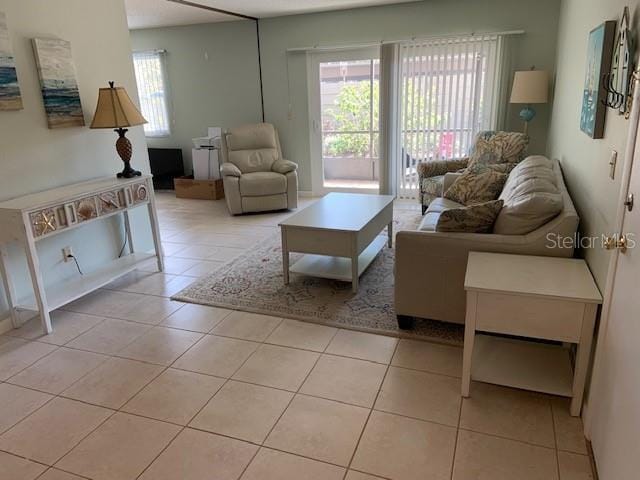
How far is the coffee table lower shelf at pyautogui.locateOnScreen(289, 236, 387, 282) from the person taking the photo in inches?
132

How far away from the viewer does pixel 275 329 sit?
2.82 metres

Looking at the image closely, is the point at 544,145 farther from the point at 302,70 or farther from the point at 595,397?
the point at 595,397

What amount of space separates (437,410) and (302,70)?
4996 mm

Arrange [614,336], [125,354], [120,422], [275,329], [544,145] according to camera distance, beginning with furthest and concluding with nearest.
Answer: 1. [544,145]
2. [275,329]
3. [125,354]
4. [120,422]
5. [614,336]

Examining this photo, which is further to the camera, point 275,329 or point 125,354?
point 275,329

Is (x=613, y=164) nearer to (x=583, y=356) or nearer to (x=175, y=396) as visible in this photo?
(x=583, y=356)

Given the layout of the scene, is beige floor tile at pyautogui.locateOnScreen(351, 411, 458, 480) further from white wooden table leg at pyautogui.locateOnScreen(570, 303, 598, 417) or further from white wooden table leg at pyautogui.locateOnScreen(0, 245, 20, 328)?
white wooden table leg at pyautogui.locateOnScreen(0, 245, 20, 328)

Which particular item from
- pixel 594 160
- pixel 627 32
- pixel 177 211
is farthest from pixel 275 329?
pixel 177 211

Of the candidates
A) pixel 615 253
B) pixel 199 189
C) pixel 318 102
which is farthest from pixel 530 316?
pixel 199 189

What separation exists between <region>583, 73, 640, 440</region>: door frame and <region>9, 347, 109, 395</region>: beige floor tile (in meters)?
2.42

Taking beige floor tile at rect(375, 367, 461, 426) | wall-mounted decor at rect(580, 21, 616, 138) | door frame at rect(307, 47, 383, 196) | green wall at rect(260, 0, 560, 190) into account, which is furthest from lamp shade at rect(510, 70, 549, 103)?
beige floor tile at rect(375, 367, 461, 426)

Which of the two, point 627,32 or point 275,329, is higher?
point 627,32

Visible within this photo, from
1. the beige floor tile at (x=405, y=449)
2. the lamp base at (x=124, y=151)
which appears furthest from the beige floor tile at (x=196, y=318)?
the beige floor tile at (x=405, y=449)

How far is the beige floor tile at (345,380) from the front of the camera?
85.7 inches
